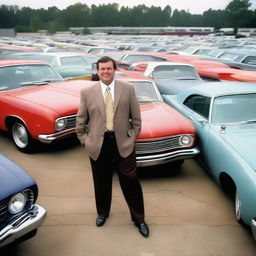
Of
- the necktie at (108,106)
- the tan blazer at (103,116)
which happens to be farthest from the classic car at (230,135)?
the necktie at (108,106)

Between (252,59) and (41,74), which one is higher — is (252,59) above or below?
below

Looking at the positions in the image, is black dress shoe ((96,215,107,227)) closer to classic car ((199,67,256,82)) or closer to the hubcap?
the hubcap

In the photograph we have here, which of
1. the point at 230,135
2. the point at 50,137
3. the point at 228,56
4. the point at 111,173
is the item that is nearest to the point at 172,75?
the point at 50,137

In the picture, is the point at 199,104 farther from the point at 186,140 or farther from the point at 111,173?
the point at 111,173

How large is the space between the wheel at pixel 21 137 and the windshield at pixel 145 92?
80.3 inches

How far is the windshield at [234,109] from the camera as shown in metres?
4.19

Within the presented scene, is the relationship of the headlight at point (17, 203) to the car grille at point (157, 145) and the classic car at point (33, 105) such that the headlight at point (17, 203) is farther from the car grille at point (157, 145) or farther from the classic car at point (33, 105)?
the classic car at point (33, 105)

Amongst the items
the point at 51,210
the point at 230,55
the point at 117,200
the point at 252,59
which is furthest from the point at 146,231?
the point at 230,55

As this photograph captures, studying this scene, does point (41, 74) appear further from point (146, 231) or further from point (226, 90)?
point (146, 231)

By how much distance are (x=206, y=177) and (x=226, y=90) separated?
55.7 inches

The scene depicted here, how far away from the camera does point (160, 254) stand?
290cm

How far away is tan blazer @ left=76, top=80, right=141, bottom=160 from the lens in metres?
2.79

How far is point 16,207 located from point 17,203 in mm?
34

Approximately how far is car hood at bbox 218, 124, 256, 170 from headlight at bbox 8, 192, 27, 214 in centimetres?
226
